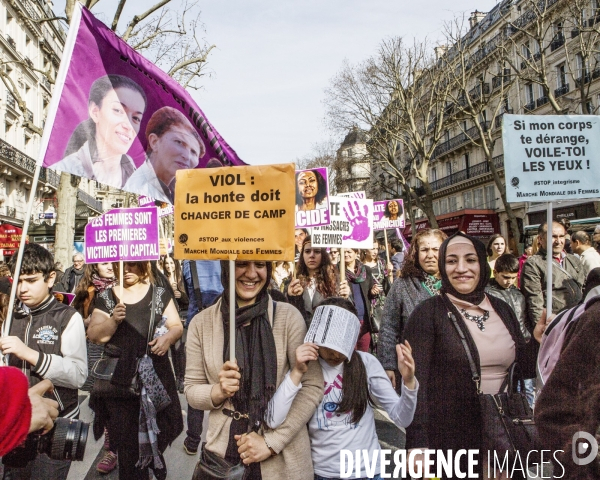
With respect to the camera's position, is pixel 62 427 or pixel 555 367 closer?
pixel 555 367

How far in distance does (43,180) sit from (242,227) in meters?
37.8

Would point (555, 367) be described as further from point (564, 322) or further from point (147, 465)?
point (147, 465)

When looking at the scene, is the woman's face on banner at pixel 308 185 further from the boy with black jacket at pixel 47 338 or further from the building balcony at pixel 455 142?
the building balcony at pixel 455 142

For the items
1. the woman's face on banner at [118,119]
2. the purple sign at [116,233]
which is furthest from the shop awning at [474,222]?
the woman's face on banner at [118,119]

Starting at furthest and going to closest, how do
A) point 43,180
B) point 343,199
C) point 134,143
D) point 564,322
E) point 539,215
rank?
point 43,180, point 539,215, point 343,199, point 134,143, point 564,322

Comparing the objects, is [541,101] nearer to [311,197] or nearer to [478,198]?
[478,198]

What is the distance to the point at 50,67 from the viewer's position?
3791 cm

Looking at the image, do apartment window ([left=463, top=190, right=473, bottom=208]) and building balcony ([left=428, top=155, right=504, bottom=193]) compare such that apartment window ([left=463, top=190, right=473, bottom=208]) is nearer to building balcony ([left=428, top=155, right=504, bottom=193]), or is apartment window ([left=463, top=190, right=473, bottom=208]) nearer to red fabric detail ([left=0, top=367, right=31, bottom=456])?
building balcony ([left=428, top=155, right=504, bottom=193])

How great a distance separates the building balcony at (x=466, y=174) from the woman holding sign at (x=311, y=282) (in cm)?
3518

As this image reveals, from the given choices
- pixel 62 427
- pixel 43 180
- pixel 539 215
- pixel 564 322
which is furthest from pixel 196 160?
pixel 43 180

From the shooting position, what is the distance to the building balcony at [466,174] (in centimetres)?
3894

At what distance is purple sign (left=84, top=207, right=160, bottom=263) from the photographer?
5289mm

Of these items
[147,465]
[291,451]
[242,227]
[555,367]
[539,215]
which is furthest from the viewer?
[539,215]

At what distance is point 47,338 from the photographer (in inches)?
122
